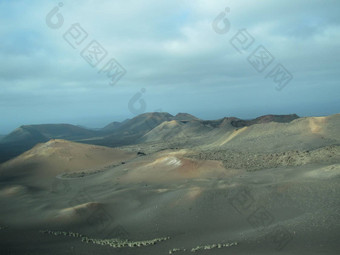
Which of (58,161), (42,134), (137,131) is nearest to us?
(58,161)

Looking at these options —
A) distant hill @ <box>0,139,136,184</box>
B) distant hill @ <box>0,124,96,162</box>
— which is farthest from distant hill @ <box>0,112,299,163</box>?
distant hill @ <box>0,139,136,184</box>

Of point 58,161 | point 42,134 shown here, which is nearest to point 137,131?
point 42,134

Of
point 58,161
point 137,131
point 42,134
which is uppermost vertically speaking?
point 42,134

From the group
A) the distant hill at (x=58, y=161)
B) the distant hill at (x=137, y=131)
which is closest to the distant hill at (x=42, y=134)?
the distant hill at (x=137, y=131)

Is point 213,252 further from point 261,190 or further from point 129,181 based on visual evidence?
point 129,181

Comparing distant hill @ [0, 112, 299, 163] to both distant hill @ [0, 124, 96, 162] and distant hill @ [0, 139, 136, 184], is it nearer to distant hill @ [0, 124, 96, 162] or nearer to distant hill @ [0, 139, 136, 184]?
distant hill @ [0, 124, 96, 162]

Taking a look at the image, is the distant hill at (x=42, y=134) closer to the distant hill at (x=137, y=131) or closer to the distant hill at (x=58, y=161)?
the distant hill at (x=137, y=131)

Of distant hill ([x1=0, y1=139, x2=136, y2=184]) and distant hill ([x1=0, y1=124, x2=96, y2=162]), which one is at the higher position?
distant hill ([x1=0, y1=124, x2=96, y2=162])

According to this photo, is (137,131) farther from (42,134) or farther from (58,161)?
(58,161)

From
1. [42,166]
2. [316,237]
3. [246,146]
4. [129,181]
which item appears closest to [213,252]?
Result: [316,237]

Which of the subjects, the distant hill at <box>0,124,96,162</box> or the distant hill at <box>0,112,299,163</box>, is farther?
the distant hill at <box>0,124,96,162</box>

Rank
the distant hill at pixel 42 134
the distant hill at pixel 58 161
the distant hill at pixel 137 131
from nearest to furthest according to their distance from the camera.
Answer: the distant hill at pixel 58 161 → the distant hill at pixel 137 131 → the distant hill at pixel 42 134
